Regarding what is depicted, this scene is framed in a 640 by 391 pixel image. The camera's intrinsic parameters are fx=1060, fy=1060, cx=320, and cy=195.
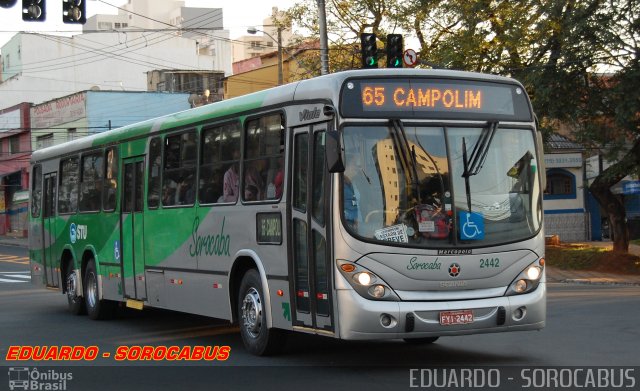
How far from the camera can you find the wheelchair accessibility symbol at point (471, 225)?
1081cm

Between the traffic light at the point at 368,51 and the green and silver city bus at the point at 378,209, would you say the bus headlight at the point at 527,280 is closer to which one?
the green and silver city bus at the point at 378,209

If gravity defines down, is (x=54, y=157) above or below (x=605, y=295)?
above

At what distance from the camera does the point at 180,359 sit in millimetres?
12500

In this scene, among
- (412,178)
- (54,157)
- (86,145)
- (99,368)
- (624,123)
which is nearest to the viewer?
(412,178)

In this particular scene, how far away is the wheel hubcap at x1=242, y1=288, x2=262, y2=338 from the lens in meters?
12.3

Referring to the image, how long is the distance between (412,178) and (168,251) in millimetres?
5222

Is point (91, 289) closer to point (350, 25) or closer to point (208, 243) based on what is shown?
point (208, 243)

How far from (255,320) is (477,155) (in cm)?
333

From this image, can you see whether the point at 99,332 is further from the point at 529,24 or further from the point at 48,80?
the point at 48,80

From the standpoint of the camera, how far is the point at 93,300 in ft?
59.1

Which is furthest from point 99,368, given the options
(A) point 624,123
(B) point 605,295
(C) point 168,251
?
(A) point 624,123

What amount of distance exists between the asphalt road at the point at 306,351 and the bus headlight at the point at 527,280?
79cm

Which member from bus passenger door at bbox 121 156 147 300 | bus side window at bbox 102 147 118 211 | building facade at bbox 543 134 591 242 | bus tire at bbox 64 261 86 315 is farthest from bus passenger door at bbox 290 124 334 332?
building facade at bbox 543 134 591 242

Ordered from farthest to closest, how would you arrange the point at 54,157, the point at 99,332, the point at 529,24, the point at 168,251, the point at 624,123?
the point at 529,24 < the point at 624,123 < the point at 54,157 < the point at 99,332 < the point at 168,251
